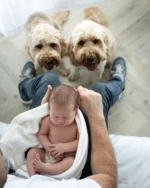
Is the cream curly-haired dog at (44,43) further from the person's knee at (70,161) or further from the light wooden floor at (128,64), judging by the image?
the person's knee at (70,161)

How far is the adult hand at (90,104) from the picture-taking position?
4.04 ft

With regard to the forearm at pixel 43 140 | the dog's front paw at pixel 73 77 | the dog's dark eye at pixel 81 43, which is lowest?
the dog's front paw at pixel 73 77

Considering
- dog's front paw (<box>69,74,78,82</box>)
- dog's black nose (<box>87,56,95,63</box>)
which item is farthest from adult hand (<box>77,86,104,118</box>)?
dog's front paw (<box>69,74,78,82</box>)

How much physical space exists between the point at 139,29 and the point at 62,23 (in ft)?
1.73

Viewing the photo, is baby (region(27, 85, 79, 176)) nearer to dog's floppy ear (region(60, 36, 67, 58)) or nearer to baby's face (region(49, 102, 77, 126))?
baby's face (region(49, 102, 77, 126))

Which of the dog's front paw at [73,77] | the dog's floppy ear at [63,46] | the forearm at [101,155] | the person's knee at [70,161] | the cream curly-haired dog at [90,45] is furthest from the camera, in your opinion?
the dog's front paw at [73,77]

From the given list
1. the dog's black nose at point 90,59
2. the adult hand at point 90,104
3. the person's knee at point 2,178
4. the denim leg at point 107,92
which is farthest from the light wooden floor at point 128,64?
the person's knee at point 2,178

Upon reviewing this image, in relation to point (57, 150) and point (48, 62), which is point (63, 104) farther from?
point (48, 62)

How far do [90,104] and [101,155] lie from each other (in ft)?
0.82

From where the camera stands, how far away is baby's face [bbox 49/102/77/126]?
3.67 feet

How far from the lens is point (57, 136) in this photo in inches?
48.5

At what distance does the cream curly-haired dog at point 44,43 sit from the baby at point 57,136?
0.53m

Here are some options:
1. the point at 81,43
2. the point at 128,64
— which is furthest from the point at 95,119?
the point at 128,64

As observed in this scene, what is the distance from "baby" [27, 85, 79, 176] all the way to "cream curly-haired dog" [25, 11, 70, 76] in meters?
0.53
